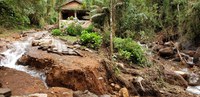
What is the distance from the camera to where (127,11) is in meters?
16.9

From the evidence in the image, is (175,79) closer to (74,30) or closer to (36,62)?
(36,62)

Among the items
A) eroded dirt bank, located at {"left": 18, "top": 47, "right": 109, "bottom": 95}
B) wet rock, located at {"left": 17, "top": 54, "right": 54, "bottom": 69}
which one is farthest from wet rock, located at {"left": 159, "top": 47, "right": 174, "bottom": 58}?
wet rock, located at {"left": 17, "top": 54, "right": 54, "bottom": 69}

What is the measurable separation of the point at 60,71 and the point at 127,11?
1041cm

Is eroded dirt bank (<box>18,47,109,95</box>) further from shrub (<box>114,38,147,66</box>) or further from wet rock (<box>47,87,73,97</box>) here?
shrub (<box>114,38,147,66</box>)

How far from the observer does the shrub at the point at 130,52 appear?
1065 centimetres

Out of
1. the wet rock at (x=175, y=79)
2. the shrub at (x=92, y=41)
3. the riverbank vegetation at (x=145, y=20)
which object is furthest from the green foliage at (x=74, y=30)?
the wet rock at (x=175, y=79)

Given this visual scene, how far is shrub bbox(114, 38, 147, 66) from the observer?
35.0ft

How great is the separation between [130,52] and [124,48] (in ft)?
1.20

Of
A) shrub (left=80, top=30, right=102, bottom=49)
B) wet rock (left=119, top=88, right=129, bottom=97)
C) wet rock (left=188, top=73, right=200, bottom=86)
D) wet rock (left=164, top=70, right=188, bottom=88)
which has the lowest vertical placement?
wet rock (left=188, top=73, right=200, bottom=86)

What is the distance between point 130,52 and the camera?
11.0 meters

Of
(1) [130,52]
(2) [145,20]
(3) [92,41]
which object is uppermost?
(2) [145,20]

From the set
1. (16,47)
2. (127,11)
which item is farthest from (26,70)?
(127,11)

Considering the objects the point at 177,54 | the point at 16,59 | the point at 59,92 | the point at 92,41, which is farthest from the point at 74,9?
the point at 59,92

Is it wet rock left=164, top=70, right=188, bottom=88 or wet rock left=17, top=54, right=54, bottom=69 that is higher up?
wet rock left=17, top=54, right=54, bottom=69
